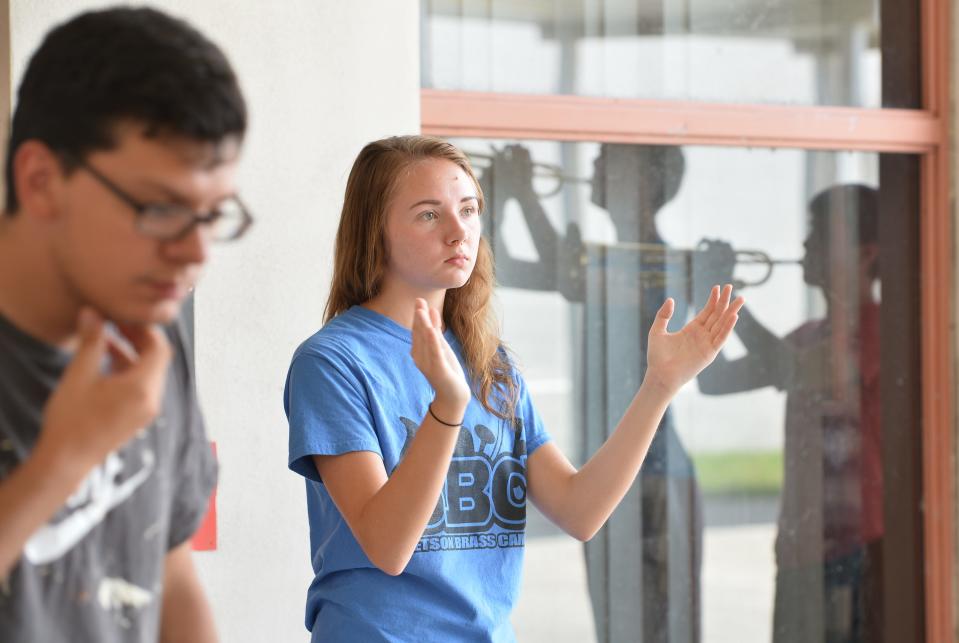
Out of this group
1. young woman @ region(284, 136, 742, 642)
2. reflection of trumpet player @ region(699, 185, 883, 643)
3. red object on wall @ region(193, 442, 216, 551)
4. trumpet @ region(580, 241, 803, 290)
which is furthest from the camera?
reflection of trumpet player @ region(699, 185, 883, 643)

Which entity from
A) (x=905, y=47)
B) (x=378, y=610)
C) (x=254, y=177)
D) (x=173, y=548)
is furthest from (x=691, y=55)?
(x=173, y=548)

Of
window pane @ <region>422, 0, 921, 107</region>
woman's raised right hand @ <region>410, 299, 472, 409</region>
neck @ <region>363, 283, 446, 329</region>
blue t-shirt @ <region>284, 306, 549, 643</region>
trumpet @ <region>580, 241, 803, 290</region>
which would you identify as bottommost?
blue t-shirt @ <region>284, 306, 549, 643</region>

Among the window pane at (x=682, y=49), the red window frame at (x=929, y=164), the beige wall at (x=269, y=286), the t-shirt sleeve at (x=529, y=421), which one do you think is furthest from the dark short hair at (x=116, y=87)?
the red window frame at (x=929, y=164)

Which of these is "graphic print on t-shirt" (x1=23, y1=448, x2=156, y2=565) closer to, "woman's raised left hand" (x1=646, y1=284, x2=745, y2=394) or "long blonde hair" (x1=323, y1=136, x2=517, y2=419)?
"long blonde hair" (x1=323, y1=136, x2=517, y2=419)

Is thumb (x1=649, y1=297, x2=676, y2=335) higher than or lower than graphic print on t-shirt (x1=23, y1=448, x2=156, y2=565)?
higher

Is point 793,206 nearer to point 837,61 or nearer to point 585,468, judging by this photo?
point 837,61

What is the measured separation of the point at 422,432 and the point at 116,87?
0.71 metres

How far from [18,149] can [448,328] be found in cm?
103

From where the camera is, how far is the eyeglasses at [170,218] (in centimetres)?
92

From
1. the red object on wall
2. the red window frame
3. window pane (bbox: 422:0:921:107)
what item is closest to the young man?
the red object on wall

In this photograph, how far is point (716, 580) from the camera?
3197 millimetres

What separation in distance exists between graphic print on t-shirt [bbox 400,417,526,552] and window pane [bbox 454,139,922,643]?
1.17 metres

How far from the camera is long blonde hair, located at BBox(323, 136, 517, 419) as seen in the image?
184 cm

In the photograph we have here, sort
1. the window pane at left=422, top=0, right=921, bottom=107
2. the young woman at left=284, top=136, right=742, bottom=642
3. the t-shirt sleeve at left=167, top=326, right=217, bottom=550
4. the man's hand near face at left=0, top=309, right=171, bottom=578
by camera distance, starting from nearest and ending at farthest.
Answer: the man's hand near face at left=0, top=309, right=171, bottom=578 < the t-shirt sleeve at left=167, top=326, right=217, bottom=550 < the young woman at left=284, top=136, right=742, bottom=642 < the window pane at left=422, top=0, right=921, bottom=107
